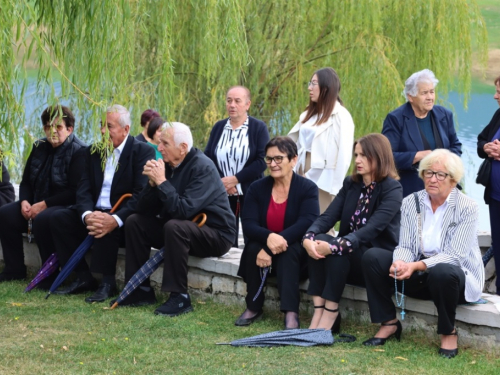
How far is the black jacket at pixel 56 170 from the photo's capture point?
808cm

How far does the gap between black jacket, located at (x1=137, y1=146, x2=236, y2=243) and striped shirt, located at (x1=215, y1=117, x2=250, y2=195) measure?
749mm

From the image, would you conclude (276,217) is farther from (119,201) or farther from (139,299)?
(119,201)

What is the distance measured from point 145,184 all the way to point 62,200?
99 cm

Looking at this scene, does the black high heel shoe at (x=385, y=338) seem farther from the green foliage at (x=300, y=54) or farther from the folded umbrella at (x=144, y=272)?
the green foliage at (x=300, y=54)

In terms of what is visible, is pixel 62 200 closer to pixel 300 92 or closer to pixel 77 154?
pixel 77 154

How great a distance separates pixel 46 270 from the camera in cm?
783

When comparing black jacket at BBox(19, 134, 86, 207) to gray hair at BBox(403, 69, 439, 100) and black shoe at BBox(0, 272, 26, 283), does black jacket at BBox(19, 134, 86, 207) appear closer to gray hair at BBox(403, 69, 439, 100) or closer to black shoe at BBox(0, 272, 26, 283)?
black shoe at BBox(0, 272, 26, 283)

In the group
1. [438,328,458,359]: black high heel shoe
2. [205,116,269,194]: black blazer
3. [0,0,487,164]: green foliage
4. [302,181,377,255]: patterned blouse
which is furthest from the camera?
[0,0,487,164]: green foliage

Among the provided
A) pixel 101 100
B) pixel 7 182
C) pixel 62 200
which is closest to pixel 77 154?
pixel 62 200

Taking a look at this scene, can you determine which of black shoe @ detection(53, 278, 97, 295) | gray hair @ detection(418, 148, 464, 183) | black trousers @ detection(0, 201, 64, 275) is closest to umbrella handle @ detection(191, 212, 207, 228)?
black shoe @ detection(53, 278, 97, 295)

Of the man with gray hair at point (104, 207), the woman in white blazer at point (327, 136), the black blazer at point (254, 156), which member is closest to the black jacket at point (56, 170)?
the man with gray hair at point (104, 207)

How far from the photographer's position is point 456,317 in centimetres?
571

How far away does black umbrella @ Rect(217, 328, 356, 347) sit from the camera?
576 centimetres

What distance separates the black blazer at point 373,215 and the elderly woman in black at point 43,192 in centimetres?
270
